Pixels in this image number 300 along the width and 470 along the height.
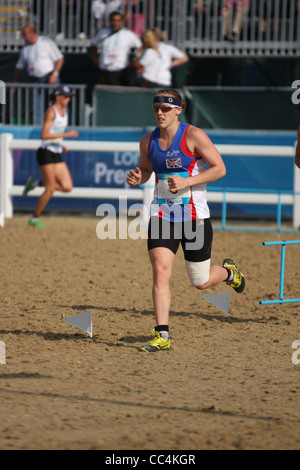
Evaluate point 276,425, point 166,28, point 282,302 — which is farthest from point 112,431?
point 166,28

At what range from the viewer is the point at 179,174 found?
612cm

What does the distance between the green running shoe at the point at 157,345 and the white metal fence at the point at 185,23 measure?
34.5ft

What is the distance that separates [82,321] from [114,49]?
31.5 feet

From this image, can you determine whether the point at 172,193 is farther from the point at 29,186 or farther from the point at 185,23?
the point at 185,23

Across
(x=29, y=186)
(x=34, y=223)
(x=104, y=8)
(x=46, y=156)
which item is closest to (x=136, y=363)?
(x=46, y=156)

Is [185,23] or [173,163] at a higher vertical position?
[185,23]

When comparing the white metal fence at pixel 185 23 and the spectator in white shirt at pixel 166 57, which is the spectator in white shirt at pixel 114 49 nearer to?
the spectator in white shirt at pixel 166 57

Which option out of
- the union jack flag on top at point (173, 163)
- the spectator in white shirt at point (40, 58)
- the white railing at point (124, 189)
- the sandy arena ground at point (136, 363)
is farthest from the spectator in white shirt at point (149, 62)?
the union jack flag on top at point (173, 163)

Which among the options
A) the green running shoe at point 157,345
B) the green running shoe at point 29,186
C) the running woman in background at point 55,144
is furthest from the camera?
the green running shoe at point 29,186

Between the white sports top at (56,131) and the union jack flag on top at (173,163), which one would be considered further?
the white sports top at (56,131)

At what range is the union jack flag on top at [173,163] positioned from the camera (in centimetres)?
608

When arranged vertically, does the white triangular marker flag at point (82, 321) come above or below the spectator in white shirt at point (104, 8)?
below
